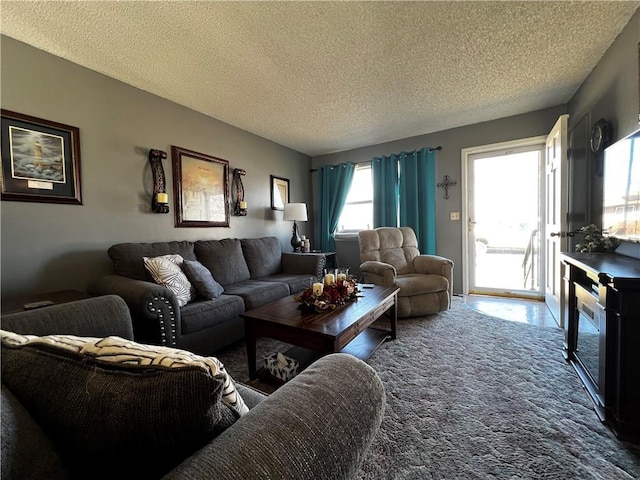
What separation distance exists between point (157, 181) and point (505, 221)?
4303 mm

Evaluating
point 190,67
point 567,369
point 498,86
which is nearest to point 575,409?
point 567,369

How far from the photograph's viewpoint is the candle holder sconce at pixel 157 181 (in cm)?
258

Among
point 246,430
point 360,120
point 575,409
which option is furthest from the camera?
point 360,120

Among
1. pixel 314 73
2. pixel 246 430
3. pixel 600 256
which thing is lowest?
pixel 246 430

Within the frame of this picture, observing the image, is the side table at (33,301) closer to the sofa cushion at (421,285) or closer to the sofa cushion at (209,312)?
the sofa cushion at (209,312)

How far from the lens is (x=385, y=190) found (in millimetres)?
4090

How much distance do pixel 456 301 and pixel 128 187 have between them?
391cm

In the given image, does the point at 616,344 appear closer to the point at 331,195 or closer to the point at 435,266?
the point at 435,266

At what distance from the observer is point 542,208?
3334mm

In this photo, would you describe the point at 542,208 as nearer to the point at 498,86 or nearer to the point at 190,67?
the point at 498,86

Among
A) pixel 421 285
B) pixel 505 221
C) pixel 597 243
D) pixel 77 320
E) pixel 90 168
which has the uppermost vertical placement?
pixel 90 168

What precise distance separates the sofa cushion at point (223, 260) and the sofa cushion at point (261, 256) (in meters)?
0.15

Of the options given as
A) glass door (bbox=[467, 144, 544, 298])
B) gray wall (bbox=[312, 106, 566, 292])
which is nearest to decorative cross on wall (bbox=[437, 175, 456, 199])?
gray wall (bbox=[312, 106, 566, 292])

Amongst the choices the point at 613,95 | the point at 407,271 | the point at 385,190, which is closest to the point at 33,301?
the point at 407,271
